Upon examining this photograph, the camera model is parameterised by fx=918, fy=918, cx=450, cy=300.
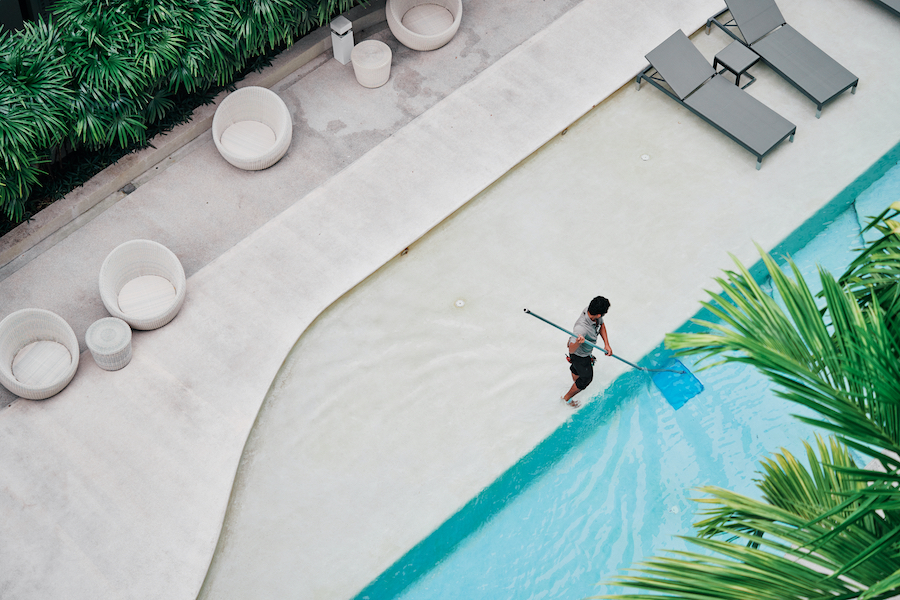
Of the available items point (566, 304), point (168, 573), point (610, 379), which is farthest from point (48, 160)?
point (610, 379)

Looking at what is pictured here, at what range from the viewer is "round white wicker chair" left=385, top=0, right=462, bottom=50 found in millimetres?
11375

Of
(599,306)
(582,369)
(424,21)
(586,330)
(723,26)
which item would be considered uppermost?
(723,26)

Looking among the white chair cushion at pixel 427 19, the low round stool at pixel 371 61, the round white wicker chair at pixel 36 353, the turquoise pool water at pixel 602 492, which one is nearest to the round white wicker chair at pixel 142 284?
the round white wicker chair at pixel 36 353

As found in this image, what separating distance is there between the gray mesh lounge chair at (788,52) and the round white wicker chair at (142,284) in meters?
7.63

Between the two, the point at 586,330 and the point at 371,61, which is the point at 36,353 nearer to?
the point at 371,61

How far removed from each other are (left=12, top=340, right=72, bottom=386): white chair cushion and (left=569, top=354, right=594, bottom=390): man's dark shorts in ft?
16.2

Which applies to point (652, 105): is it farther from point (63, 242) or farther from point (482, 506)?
point (63, 242)

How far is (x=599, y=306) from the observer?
326 inches

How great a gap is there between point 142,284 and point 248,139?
2.19 metres

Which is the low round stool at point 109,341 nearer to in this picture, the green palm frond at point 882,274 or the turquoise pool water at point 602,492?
the turquoise pool water at point 602,492

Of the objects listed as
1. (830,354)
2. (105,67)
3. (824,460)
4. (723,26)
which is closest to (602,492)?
(824,460)

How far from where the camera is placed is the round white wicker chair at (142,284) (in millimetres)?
9234

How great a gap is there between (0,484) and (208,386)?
6.79 feet

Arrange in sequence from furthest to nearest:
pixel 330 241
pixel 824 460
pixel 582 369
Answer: pixel 330 241, pixel 582 369, pixel 824 460
